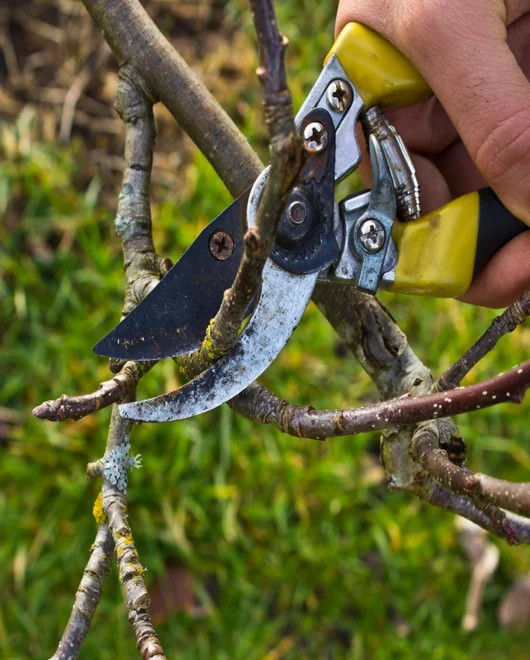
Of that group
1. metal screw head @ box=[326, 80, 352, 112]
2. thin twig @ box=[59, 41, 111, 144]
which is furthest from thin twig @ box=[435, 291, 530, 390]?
thin twig @ box=[59, 41, 111, 144]

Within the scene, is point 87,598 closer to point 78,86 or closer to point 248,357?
point 248,357

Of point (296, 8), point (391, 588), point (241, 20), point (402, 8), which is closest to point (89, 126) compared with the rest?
point (241, 20)

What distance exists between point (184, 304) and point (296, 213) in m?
0.25

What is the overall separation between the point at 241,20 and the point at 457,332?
1591 mm

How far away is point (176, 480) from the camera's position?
7.61 feet

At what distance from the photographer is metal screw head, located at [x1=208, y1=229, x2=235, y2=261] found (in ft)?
4.01

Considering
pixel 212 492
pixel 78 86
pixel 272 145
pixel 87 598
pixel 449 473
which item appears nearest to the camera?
pixel 272 145

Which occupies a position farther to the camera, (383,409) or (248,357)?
(248,357)

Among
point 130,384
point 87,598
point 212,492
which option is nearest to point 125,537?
point 87,598

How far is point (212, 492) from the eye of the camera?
2.27 m

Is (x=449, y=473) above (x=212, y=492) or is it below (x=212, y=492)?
below

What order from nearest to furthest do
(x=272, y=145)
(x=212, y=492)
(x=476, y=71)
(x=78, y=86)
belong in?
(x=272, y=145), (x=476, y=71), (x=212, y=492), (x=78, y=86)

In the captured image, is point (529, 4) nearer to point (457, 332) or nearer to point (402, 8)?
point (402, 8)

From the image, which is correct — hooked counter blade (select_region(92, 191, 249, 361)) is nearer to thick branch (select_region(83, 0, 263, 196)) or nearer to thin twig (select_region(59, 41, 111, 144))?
thick branch (select_region(83, 0, 263, 196))
